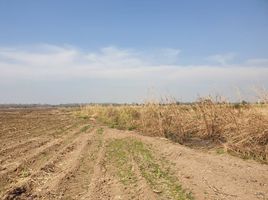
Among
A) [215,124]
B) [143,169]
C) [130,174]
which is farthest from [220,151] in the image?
[130,174]

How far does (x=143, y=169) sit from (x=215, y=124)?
604 centimetres

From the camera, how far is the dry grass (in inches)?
526

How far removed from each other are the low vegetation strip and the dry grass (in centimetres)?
239

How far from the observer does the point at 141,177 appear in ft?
33.3

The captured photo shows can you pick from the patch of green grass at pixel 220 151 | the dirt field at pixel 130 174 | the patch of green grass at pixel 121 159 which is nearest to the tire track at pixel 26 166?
the dirt field at pixel 130 174

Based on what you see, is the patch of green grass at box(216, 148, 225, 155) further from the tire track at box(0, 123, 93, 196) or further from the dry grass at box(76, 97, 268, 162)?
the tire track at box(0, 123, 93, 196)

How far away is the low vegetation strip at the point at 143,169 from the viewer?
29.1ft

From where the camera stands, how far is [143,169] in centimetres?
1128

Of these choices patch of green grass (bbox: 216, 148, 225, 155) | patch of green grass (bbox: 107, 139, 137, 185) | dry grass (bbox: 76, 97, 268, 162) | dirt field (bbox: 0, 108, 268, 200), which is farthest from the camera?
patch of green grass (bbox: 216, 148, 225, 155)

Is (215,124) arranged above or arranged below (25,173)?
above

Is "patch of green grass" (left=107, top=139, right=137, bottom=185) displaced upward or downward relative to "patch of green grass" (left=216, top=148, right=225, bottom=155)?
downward

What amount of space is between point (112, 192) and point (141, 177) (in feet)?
3.96

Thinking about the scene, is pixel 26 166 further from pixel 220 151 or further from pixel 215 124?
pixel 215 124

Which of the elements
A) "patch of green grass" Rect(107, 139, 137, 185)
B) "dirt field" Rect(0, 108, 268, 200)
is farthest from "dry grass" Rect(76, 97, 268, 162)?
"patch of green grass" Rect(107, 139, 137, 185)
